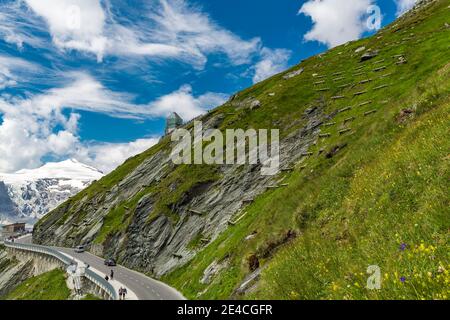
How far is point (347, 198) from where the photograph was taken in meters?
16.9

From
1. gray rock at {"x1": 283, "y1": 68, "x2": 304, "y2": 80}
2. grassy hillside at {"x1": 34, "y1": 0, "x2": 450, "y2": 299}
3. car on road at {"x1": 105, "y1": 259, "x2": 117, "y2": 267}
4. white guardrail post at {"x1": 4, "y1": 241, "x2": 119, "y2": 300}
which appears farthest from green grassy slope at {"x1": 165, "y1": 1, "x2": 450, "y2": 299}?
gray rock at {"x1": 283, "y1": 68, "x2": 304, "y2": 80}

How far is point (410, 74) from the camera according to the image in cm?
6106

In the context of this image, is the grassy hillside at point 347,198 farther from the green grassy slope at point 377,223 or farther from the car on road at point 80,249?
the car on road at point 80,249

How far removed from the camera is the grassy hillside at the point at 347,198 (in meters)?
8.86

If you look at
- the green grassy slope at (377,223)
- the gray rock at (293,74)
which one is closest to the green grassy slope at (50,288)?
the green grassy slope at (377,223)

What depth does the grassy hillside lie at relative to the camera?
29.1 ft

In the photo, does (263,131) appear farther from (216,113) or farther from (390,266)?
(390,266)

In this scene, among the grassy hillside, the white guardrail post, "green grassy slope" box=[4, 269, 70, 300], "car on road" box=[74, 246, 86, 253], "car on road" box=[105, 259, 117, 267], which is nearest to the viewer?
the grassy hillside

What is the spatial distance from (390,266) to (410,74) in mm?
62302

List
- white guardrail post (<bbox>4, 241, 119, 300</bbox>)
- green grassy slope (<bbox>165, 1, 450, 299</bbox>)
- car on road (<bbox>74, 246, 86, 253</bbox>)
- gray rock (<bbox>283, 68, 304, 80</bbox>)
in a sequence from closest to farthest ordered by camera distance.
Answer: green grassy slope (<bbox>165, 1, 450, 299</bbox>)
white guardrail post (<bbox>4, 241, 119, 300</bbox>)
car on road (<bbox>74, 246, 86, 253</bbox>)
gray rock (<bbox>283, 68, 304, 80</bbox>)

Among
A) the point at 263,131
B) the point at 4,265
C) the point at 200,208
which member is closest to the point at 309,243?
the point at 200,208

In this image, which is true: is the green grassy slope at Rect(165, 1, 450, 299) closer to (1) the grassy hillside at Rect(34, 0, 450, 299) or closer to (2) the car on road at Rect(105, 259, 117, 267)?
(1) the grassy hillside at Rect(34, 0, 450, 299)
